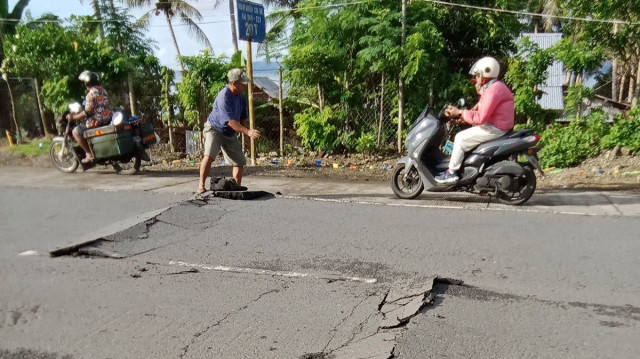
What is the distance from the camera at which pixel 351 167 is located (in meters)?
10.6

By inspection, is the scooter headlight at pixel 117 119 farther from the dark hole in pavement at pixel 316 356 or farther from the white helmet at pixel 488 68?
the dark hole in pavement at pixel 316 356

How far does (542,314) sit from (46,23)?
48.2ft

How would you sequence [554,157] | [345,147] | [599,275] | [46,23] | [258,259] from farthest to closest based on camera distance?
[46,23] → [345,147] → [554,157] → [258,259] → [599,275]

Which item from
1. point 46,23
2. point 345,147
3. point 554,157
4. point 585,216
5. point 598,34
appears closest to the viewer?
point 585,216

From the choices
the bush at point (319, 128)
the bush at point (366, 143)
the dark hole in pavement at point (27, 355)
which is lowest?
the dark hole in pavement at point (27, 355)

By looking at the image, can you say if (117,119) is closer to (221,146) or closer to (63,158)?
(63,158)

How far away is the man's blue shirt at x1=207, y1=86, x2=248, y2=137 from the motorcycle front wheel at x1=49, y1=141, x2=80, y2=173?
13.0 feet

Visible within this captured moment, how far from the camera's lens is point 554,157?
9.42m

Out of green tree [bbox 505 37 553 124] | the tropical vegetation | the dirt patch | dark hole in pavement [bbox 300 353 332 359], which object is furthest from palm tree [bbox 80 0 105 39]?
dark hole in pavement [bbox 300 353 332 359]

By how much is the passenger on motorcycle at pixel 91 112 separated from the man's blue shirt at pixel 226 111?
10.6ft

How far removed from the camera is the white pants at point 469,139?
6.40 m

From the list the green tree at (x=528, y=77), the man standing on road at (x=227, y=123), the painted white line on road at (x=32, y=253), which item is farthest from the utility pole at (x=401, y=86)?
the painted white line on road at (x=32, y=253)

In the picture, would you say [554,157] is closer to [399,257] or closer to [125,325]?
[399,257]

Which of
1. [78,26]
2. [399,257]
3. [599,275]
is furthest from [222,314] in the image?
[78,26]
